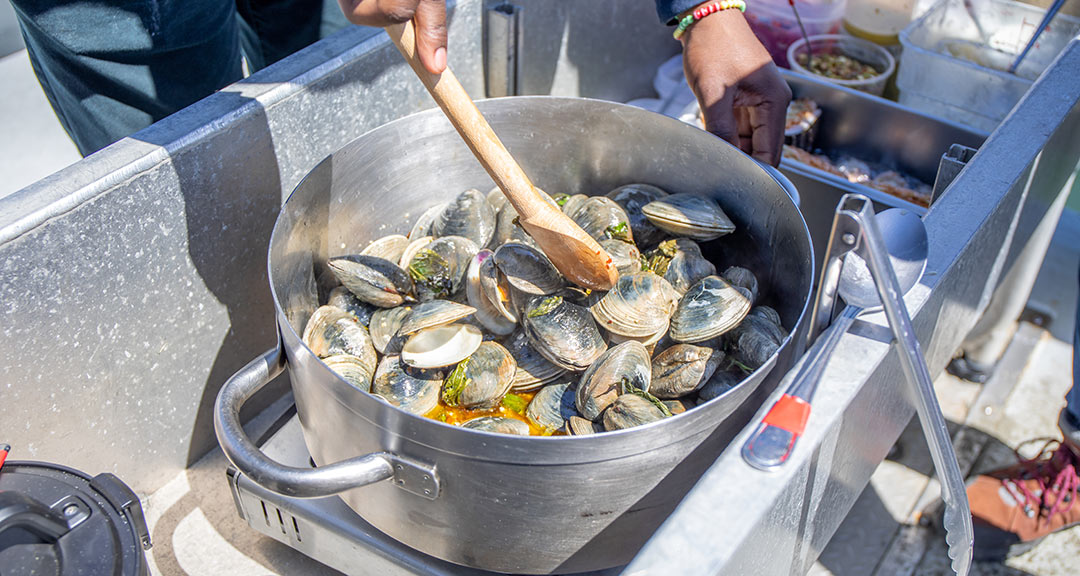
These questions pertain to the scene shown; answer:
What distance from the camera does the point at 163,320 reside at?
1.20 m

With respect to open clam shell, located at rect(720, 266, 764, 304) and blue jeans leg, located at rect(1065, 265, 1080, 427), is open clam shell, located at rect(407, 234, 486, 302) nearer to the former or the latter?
open clam shell, located at rect(720, 266, 764, 304)

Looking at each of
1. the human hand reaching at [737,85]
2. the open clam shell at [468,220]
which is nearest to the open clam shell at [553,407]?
the open clam shell at [468,220]

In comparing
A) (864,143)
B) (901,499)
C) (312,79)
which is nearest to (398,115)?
(312,79)

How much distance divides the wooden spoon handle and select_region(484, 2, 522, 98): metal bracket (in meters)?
0.66

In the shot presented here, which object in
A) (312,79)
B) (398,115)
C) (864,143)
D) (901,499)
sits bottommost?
(901,499)

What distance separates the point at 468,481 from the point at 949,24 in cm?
186

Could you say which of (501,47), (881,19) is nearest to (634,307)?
(501,47)

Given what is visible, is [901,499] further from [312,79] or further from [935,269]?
[312,79]

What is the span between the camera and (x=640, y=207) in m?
1.31

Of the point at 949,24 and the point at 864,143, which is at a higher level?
the point at 949,24

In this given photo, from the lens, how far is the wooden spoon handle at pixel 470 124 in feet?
3.08

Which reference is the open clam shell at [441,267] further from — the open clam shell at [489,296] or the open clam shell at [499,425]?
the open clam shell at [499,425]

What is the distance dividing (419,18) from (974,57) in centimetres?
163

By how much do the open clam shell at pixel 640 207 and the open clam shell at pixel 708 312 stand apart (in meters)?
0.21
